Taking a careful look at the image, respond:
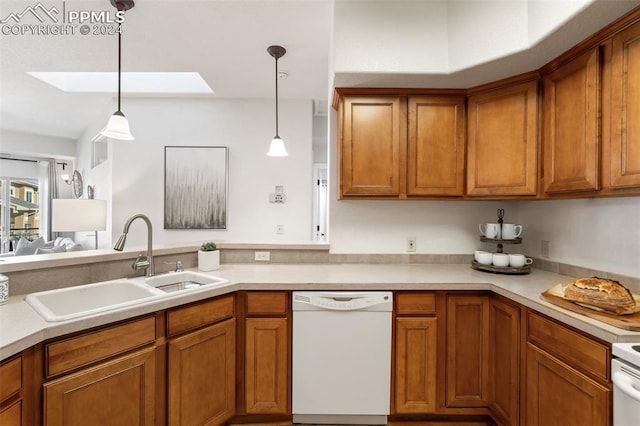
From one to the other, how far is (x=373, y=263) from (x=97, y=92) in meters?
3.86

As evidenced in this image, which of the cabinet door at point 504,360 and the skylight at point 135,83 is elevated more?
the skylight at point 135,83

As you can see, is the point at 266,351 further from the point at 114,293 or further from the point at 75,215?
the point at 75,215

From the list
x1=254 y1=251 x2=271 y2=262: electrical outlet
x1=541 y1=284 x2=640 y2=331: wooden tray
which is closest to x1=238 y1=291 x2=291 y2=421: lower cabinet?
x1=254 y1=251 x2=271 y2=262: electrical outlet

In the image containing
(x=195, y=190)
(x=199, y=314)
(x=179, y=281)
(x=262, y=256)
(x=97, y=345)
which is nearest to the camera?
(x=97, y=345)

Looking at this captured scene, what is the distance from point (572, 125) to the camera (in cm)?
154

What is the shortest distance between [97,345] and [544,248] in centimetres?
272

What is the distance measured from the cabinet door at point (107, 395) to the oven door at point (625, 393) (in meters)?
1.85

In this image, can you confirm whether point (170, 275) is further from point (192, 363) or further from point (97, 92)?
point (97, 92)

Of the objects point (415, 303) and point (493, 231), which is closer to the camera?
point (415, 303)

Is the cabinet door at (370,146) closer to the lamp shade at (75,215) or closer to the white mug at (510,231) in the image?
the white mug at (510,231)

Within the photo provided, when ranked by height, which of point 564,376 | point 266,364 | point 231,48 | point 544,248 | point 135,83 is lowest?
point 266,364

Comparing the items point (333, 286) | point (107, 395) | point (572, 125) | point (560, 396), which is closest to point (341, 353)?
point (333, 286)

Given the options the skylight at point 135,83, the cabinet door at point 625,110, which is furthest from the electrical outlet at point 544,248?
the skylight at point 135,83

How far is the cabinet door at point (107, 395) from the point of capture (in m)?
1.05
